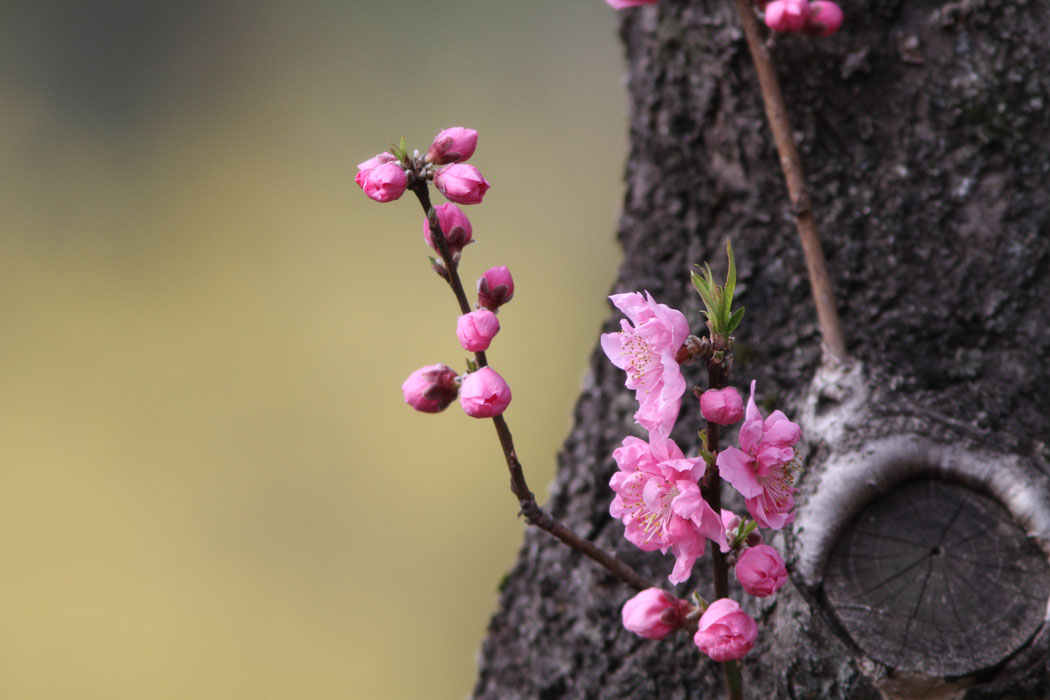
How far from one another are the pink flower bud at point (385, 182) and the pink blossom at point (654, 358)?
135 millimetres

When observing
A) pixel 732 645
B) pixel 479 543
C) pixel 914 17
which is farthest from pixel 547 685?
pixel 479 543

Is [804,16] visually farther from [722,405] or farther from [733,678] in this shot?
[733,678]

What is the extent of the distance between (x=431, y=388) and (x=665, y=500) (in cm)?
15

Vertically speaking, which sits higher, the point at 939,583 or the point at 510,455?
the point at 510,455

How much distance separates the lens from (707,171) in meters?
0.90

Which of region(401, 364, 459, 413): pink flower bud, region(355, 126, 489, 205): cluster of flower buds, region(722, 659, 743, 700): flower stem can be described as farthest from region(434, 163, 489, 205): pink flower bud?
region(722, 659, 743, 700): flower stem

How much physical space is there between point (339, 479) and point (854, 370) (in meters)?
1.65

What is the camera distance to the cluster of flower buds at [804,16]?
0.75m

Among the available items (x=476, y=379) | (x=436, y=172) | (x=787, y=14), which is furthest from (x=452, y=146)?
(x=787, y=14)

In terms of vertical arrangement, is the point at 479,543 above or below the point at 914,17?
below

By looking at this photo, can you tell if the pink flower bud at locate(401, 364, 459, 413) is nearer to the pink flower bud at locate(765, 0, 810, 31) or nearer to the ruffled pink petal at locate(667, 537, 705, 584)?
the ruffled pink petal at locate(667, 537, 705, 584)

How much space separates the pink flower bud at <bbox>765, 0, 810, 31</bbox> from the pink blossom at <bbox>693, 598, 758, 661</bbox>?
18.8 inches

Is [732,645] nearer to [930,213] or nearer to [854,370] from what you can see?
[854,370]

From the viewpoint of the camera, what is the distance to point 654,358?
1.77ft
